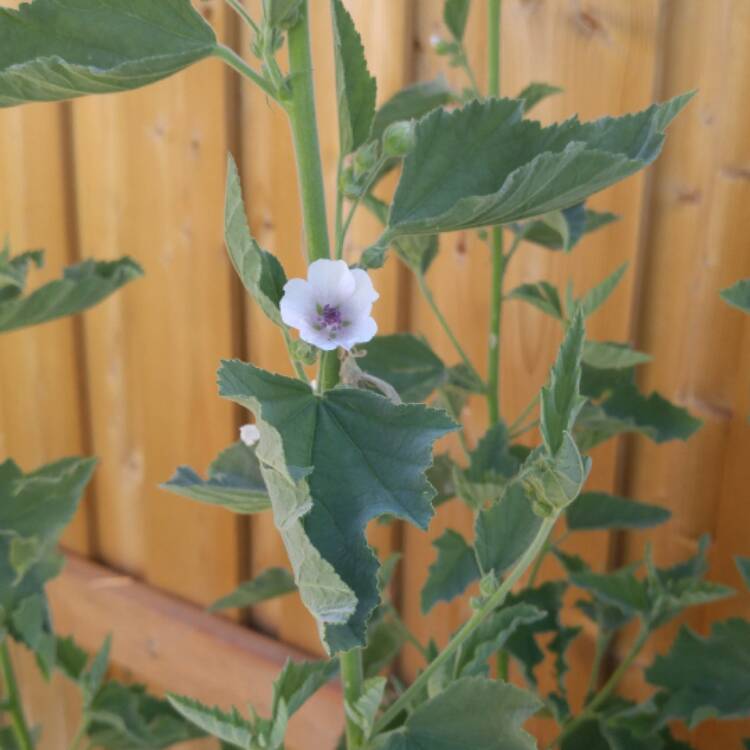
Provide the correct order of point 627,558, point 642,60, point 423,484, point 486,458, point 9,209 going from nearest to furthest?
point 423,484 < point 486,458 < point 642,60 < point 627,558 < point 9,209

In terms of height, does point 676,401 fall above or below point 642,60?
below

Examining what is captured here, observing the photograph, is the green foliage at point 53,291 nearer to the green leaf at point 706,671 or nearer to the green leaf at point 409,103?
the green leaf at point 409,103

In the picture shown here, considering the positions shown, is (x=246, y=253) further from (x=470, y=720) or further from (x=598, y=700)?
(x=598, y=700)

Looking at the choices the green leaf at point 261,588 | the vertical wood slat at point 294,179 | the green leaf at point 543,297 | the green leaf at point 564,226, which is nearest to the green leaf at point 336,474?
the green leaf at point 564,226

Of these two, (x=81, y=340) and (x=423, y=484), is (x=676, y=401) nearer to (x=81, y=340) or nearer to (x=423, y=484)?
(x=423, y=484)

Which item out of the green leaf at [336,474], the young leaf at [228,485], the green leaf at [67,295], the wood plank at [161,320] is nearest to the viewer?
the green leaf at [336,474]

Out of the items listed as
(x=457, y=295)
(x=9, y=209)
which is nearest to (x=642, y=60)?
(x=457, y=295)
